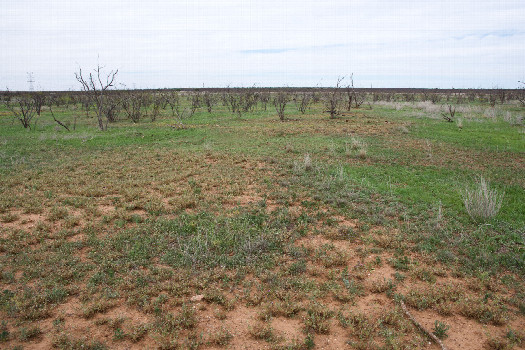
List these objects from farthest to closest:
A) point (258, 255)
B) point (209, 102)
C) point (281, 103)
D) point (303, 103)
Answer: point (209, 102), point (281, 103), point (303, 103), point (258, 255)

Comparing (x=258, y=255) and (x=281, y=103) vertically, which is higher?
(x=281, y=103)

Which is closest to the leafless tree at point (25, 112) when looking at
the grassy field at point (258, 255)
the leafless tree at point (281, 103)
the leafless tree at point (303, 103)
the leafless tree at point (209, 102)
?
the grassy field at point (258, 255)

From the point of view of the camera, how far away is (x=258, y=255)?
5.15m

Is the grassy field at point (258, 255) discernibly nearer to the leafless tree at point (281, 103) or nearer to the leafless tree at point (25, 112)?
the leafless tree at point (25, 112)

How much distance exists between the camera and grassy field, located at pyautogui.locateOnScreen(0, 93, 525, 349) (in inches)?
144

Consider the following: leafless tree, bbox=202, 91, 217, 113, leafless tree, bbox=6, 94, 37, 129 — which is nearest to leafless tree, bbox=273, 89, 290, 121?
leafless tree, bbox=202, 91, 217, 113

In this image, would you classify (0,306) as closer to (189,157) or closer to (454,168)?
(189,157)

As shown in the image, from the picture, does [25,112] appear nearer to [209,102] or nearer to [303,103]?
[209,102]

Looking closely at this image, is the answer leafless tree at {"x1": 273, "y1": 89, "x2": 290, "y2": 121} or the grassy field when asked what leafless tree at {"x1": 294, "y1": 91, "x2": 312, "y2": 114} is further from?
the grassy field

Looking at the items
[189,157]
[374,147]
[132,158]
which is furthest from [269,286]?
[374,147]

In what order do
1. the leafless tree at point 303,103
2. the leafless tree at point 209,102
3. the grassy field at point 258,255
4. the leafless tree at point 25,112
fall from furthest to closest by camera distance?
1. the leafless tree at point 209,102
2. the leafless tree at point 303,103
3. the leafless tree at point 25,112
4. the grassy field at point 258,255

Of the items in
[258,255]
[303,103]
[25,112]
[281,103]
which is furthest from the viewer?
[281,103]

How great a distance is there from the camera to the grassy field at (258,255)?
3648 mm

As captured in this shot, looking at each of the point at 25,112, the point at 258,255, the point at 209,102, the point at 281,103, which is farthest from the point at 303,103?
the point at 258,255
